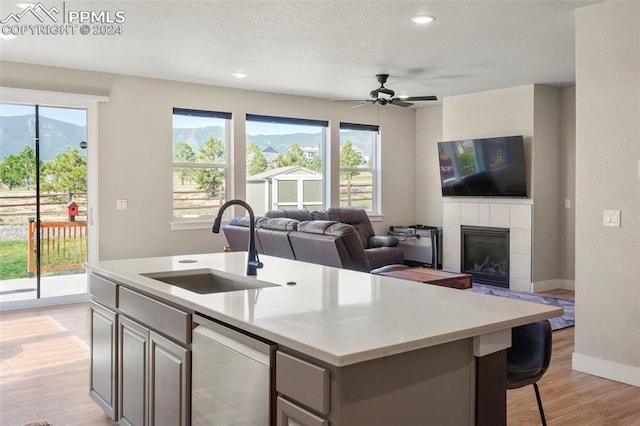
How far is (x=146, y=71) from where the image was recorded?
6.33 meters

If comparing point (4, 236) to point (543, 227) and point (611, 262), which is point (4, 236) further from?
point (543, 227)

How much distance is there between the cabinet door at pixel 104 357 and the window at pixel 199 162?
403cm

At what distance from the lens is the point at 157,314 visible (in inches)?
91.4

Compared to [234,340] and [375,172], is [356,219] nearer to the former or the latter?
[375,172]

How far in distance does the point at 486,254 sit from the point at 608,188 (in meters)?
4.01

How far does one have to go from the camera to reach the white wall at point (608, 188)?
3.60 m

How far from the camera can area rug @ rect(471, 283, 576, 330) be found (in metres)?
5.27

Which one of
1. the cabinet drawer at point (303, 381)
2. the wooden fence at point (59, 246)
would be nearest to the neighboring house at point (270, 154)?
the wooden fence at point (59, 246)

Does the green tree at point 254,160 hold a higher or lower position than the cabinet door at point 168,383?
higher

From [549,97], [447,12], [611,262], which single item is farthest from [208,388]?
[549,97]

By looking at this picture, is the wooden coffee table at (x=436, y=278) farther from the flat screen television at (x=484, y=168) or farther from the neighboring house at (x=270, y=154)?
the neighboring house at (x=270, y=154)

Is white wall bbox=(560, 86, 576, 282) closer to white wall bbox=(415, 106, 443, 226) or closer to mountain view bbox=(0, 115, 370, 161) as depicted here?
white wall bbox=(415, 106, 443, 226)

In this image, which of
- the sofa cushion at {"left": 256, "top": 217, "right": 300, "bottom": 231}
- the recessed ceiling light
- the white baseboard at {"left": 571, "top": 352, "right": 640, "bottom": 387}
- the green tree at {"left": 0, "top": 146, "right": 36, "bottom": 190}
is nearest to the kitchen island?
the white baseboard at {"left": 571, "top": 352, "right": 640, "bottom": 387}

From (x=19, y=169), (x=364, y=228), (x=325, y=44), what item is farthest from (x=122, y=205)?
(x=364, y=228)
